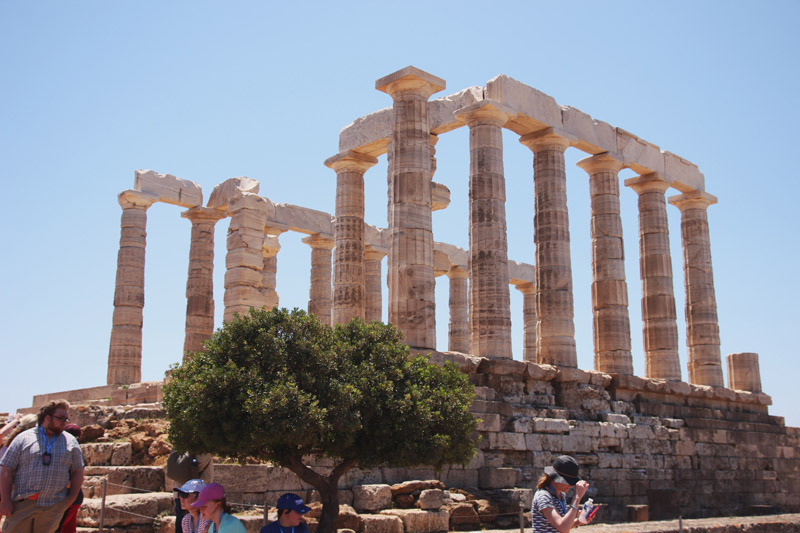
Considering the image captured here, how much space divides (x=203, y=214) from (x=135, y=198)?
2434mm

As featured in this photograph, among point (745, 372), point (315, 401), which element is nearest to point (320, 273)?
point (745, 372)

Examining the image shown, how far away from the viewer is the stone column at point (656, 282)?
2736cm

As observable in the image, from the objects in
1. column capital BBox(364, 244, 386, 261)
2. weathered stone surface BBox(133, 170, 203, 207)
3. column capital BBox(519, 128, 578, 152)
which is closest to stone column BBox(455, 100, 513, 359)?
column capital BBox(519, 128, 578, 152)

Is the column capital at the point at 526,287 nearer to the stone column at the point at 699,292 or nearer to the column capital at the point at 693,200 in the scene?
the stone column at the point at 699,292

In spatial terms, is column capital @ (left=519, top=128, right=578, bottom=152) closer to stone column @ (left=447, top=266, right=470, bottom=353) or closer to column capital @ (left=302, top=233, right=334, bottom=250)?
column capital @ (left=302, top=233, right=334, bottom=250)

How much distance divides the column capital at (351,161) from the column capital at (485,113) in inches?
157

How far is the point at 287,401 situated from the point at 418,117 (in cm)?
1181

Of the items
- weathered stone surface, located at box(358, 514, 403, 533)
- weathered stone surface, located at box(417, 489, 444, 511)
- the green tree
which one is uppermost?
the green tree

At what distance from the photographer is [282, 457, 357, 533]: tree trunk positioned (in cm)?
1275

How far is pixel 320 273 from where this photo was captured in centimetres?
3347

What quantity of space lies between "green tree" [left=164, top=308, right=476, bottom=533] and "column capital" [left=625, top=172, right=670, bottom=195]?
17.0m

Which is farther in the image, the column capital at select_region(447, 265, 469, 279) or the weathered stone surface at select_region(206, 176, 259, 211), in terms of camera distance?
the column capital at select_region(447, 265, 469, 279)

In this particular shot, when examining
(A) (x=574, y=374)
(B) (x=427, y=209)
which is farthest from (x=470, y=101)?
(A) (x=574, y=374)

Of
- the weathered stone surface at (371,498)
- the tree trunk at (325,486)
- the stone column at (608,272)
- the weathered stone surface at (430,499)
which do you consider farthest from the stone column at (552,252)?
the tree trunk at (325,486)
